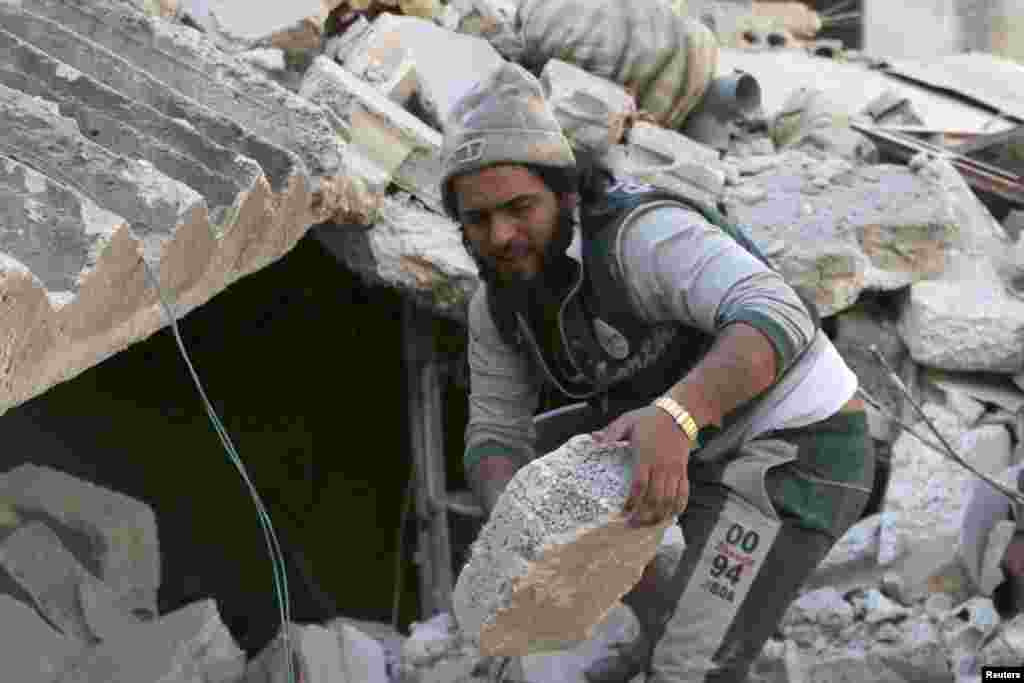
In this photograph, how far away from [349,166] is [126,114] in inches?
43.0

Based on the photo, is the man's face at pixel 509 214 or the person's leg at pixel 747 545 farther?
the person's leg at pixel 747 545

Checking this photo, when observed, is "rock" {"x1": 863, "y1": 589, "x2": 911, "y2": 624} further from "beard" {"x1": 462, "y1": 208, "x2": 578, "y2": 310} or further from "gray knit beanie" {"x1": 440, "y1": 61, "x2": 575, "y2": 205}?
"gray knit beanie" {"x1": 440, "y1": 61, "x2": 575, "y2": 205}

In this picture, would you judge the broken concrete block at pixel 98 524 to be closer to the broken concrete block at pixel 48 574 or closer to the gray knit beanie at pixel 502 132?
the broken concrete block at pixel 48 574

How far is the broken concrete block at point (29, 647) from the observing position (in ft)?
16.4

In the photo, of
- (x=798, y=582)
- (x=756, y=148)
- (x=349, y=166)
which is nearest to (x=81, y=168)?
(x=349, y=166)

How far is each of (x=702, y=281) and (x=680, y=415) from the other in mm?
444

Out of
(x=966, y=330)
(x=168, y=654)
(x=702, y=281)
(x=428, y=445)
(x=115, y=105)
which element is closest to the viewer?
(x=702, y=281)

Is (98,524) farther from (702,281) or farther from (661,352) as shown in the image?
(702,281)

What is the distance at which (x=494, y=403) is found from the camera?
4.43 metres

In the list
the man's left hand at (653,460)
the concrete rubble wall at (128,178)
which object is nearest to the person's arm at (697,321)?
the man's left hand at (653,460)

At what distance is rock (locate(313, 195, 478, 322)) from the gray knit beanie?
4.48ft

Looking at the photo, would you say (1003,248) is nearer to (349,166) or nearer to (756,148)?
(756,148)

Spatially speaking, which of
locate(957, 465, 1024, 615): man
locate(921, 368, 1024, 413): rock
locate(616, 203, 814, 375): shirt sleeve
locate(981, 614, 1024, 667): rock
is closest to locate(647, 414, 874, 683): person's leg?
locate(616, 203, 814, 375): shirt sleeve

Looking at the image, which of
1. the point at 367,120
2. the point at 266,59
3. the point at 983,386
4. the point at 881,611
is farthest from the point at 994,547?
the point at 266,59
